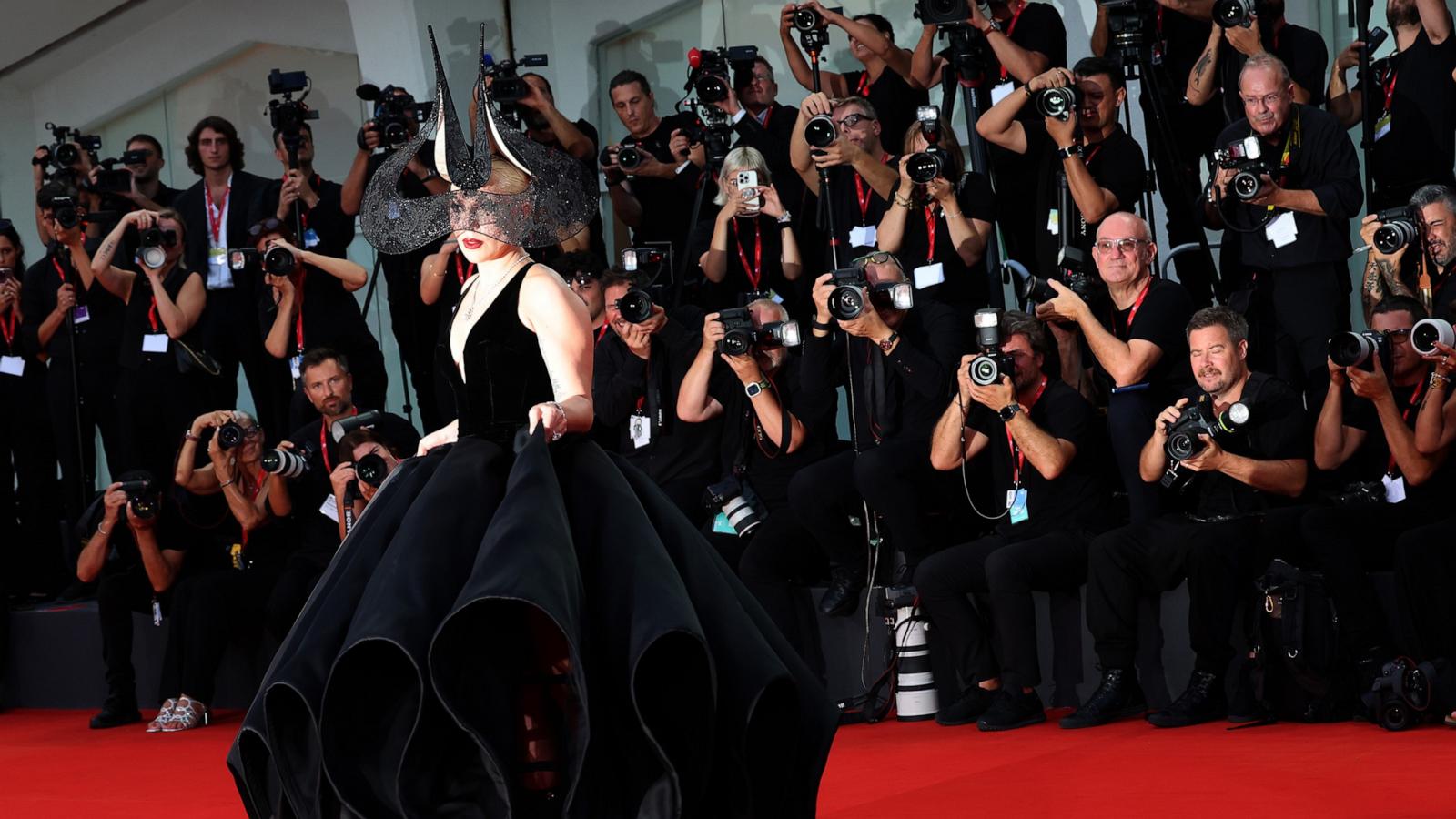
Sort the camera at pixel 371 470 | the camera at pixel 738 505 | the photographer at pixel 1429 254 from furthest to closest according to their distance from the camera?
1. the camera at pixel 371 470
2. the camera at pixel 738 505
3. the photographer at pixel 1429 254

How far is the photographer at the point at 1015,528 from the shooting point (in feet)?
17.5

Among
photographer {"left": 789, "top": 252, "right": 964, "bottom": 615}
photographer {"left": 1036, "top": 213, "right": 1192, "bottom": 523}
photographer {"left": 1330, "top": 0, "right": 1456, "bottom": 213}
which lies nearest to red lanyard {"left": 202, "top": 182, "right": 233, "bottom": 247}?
photographer {"left": 789, "top": 252, "right": 964, "bottom": 615}

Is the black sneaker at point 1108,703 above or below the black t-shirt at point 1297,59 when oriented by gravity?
below

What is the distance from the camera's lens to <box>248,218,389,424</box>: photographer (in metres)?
7.37

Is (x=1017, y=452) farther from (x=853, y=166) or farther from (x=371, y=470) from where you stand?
(x=371, y=470)

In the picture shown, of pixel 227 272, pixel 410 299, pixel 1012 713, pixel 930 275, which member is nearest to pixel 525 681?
pixel 1012 713

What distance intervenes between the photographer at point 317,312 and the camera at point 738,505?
6.61 feet

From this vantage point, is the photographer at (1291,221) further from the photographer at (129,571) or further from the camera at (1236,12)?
the photographer at (129,571)

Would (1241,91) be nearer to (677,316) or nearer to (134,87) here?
(677,316)

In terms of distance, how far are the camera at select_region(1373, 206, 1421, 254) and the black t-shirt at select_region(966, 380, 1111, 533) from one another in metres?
0.98

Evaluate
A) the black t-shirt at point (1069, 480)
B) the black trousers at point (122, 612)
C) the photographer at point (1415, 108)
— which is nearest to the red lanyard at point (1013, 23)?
the photographer at point (1415, 108)

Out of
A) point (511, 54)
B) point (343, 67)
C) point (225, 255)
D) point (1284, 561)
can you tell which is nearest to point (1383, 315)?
point (1284, 561)

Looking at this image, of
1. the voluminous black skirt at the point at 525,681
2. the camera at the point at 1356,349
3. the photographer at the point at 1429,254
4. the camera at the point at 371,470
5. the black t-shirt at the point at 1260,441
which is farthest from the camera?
the camera at the point at 371,470

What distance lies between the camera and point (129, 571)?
717cm
